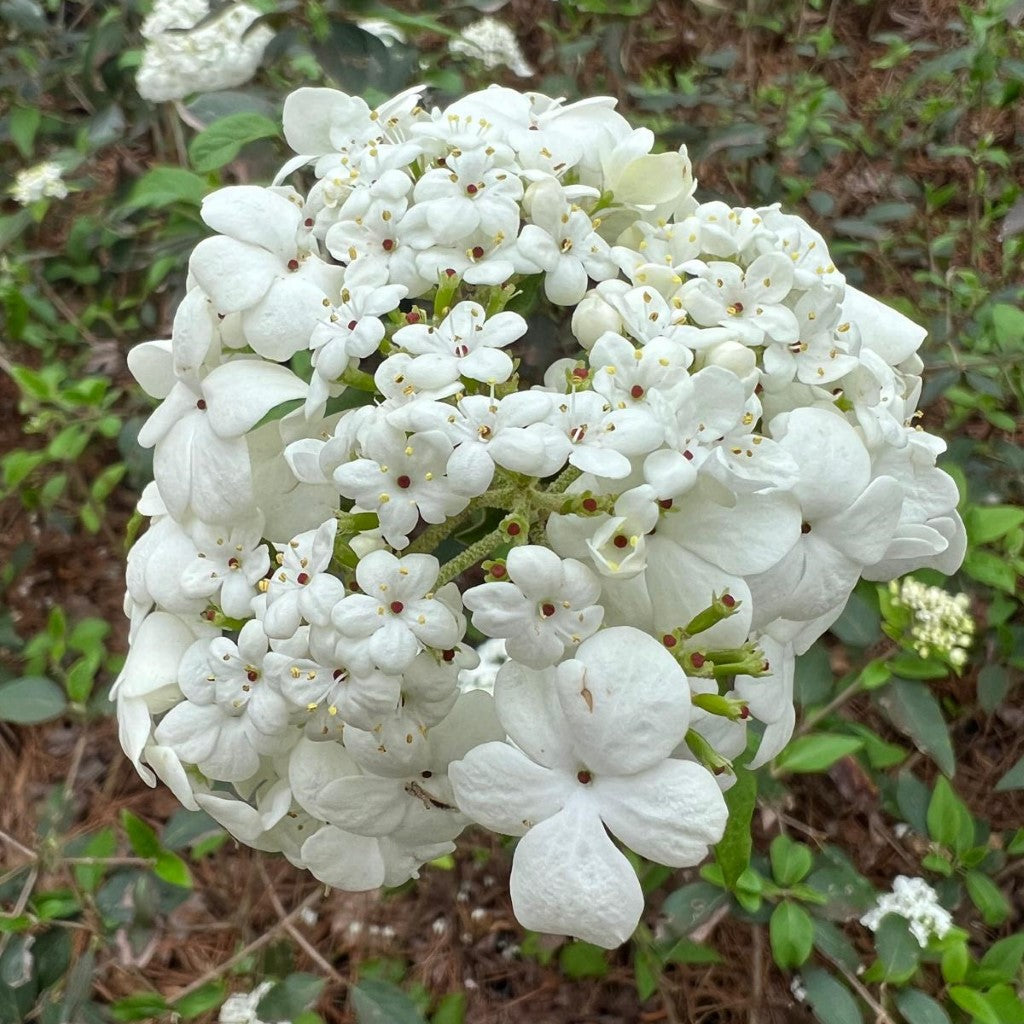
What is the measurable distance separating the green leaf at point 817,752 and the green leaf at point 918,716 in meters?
0.07

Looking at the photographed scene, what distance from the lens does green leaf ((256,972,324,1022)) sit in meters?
1.21

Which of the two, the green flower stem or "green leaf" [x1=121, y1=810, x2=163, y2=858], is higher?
the green flower stem

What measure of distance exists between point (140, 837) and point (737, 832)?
82cm

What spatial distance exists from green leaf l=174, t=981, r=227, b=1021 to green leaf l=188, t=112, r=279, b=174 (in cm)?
103

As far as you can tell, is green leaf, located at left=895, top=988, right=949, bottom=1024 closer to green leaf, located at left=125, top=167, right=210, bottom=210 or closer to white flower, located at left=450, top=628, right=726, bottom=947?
white flower, located at left=450, top=628, right=726, bottom=947

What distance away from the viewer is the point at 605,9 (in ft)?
5.86

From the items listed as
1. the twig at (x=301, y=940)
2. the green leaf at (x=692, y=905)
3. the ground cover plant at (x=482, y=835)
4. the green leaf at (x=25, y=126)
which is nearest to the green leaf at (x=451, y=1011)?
the ground cover plant at (x=482, y=835)

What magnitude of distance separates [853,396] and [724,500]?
18cm

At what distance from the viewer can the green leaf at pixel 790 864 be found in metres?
1.24

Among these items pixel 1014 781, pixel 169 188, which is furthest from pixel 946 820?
pixel 169 188

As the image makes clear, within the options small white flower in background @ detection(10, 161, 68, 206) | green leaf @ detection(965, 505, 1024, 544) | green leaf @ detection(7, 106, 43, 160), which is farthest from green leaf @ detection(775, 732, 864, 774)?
green leaf @ detection(7, 106, 43, 160)

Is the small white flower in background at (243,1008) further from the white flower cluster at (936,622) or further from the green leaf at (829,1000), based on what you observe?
the white flower cluster at (936,622)

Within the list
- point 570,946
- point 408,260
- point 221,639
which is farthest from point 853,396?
point 570,946

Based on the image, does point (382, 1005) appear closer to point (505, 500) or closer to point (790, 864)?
point (790, 864)
